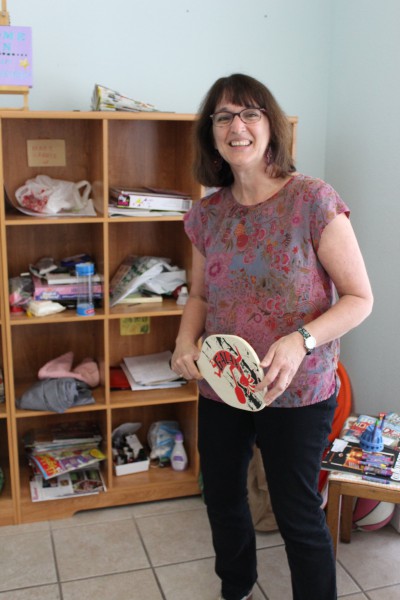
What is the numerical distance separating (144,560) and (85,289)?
95 centimetres

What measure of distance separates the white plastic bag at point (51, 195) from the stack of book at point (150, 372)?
2.18 feet

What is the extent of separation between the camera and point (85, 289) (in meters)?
2.44

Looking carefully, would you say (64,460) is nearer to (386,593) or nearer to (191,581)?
(191,581)

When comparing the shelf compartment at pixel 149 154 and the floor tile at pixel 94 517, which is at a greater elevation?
the shelf compartment at pixel 149 154

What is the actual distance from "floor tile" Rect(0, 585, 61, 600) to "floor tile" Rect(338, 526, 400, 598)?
920 millimetres

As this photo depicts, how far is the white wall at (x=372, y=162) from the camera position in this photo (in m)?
2.39

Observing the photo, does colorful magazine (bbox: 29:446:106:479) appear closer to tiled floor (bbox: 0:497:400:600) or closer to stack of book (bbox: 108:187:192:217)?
tiled floor (bbox: 0:497:400:600)

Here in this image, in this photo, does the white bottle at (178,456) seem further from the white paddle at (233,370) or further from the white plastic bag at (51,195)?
the white paddle at (233,370)

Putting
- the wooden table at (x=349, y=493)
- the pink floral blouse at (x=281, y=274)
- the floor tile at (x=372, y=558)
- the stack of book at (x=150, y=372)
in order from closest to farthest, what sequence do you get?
the pink floral blouse at (x=281, y=274), the wooden table at (x=349, y=493), the floor tile at (x=372, y=558), the stack of book at (x=150, y=372)

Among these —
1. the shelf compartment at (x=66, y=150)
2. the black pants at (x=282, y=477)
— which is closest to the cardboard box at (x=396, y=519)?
the black pants at (x=282, y=477)

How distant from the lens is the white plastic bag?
2361 mm

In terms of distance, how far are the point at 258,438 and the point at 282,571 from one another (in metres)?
0.74

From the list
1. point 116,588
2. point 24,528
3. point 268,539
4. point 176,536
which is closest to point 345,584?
point 268,539

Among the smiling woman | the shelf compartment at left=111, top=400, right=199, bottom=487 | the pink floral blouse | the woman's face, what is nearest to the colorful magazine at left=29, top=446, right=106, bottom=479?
the shelf compartment at left=111, top=400, right=199, bottom=487
